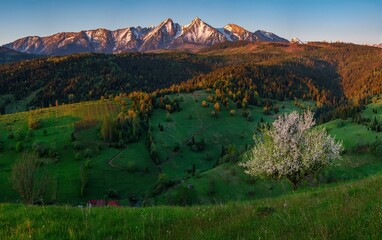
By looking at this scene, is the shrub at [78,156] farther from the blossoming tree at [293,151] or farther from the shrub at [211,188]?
the blossoming tree at [293,151]

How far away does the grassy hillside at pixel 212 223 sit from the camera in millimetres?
9250

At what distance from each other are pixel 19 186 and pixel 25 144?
395 feet

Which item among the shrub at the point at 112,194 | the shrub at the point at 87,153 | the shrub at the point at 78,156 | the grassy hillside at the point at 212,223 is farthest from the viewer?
the shrub at the point at 87,153

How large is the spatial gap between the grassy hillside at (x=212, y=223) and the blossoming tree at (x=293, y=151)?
107 feet

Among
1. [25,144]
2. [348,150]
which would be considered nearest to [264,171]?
[348,150]

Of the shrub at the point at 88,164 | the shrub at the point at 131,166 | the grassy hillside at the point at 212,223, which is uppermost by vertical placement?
the grassy hillside at the point at 212,223

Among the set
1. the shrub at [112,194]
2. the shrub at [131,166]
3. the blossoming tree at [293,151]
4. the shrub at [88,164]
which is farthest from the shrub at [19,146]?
the blossoming tree at [293,151]

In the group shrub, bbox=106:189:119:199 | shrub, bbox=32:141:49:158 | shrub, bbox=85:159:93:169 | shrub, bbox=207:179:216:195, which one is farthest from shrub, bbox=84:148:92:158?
shrub, bbox=207:179:216:195

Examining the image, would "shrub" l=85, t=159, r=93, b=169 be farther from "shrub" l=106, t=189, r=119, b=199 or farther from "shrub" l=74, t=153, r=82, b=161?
"shrub" l=106, t=189, r=119, b=199

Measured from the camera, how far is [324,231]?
8789mm

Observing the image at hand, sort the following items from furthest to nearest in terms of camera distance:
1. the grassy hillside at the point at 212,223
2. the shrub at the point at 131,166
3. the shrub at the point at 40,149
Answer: the shrub at the point at 131,166 → the shrub at the point at 40,149 → the grassy hillside at the point at 212,223

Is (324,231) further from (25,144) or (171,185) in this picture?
(25,144)

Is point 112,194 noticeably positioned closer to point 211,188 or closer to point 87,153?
point 87,153

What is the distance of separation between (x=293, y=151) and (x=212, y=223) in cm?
3731
